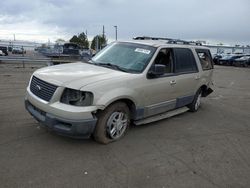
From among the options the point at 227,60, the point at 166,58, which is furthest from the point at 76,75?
the point at 227,60

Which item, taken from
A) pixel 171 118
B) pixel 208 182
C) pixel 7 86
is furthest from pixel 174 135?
pixel 7 86

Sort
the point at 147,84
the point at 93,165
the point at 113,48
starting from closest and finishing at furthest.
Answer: the point at 93,165, the point at 147,84, the point at 113,48

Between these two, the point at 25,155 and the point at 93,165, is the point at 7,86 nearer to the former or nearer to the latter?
the point at 25,155

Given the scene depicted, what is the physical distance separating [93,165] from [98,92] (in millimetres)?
1094

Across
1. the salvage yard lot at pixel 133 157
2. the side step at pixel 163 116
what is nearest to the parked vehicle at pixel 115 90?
the side step at pixel 163 116

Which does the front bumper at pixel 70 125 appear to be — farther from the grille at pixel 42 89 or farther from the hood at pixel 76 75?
the hood at pixel 76 75

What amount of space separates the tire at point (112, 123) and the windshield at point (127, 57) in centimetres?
79

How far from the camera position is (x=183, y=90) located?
6094mm

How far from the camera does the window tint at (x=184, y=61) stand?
5.91 meters

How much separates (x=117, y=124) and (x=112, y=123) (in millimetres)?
135

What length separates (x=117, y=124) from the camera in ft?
15.2

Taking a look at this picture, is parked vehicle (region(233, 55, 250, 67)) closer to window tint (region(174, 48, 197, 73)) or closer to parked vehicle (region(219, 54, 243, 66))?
parked vehicle (region(219, 54, 243, 66))

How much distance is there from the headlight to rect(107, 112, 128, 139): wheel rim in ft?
1.94

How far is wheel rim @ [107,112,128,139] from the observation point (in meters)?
4.48
